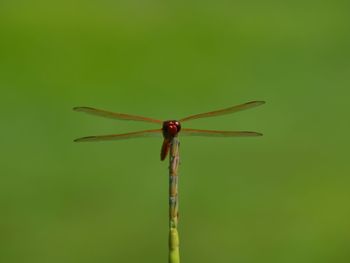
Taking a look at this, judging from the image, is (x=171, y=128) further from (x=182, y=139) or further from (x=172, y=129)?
(x=182, y=139)

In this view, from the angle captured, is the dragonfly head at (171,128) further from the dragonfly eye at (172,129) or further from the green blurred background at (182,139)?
the green blurred background at (182,139)

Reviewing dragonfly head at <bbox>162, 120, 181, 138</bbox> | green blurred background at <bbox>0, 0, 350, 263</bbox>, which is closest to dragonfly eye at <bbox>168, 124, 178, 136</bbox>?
dragonfly head at <bbox>162, 120, 181, 138</bbox>

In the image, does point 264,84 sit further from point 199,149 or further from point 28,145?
point 28,145

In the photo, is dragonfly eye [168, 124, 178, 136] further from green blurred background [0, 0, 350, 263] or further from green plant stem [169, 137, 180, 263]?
green blurred background [0, 0, 350, 263]

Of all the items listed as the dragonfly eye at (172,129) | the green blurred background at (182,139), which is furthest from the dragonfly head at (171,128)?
the green blurred background at (182,139)

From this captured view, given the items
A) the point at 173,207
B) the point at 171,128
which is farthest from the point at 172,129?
the point at 173,207

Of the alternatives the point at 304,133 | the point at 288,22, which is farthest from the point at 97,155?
the point at 288,22

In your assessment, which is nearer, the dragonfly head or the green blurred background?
the dragonfly head
